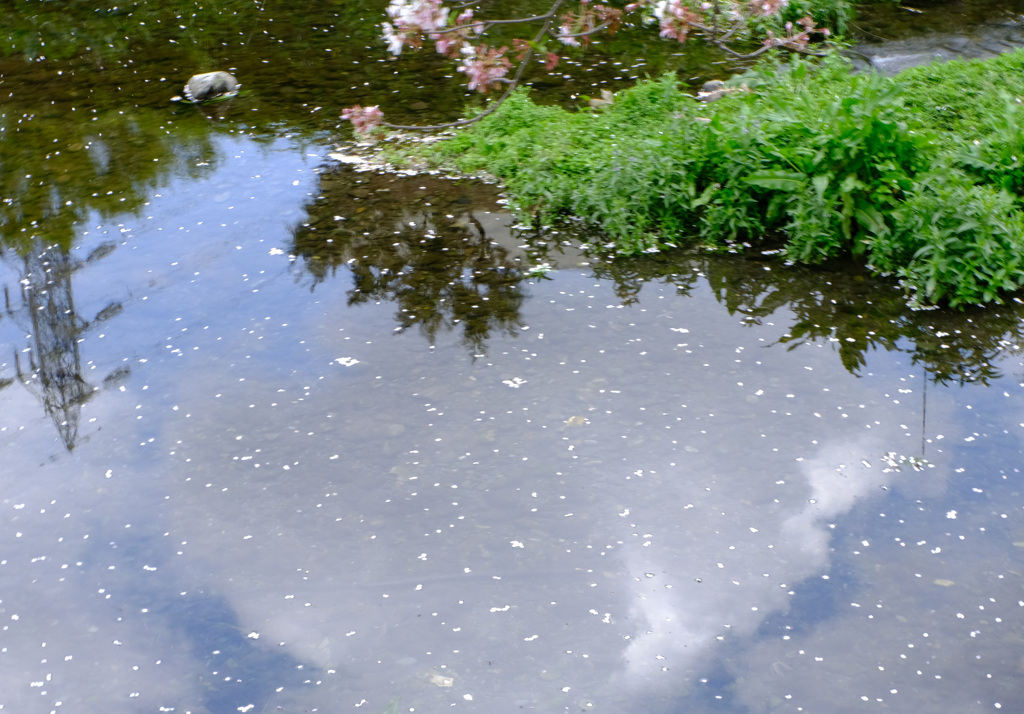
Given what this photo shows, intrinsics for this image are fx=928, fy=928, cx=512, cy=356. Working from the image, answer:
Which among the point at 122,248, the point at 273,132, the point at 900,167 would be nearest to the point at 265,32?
the point at 273,132

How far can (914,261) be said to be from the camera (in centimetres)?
543

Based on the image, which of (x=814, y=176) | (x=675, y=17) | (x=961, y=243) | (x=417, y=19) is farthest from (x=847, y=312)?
(x=417, y=19)

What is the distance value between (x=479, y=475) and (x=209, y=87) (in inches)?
250

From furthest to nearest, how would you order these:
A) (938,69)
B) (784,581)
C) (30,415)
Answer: (938,69) → (30,415) → (784,581)

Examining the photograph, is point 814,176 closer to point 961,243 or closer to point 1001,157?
point 961,243

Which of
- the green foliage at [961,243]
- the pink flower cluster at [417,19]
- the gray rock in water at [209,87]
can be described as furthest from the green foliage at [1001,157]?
the gray rock in water at [209,87]

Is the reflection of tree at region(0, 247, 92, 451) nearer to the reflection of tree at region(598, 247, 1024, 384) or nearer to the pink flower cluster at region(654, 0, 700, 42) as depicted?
the reflection of tree at region(598, 247, 1024, 384)

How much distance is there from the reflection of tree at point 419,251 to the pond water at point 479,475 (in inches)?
1.2

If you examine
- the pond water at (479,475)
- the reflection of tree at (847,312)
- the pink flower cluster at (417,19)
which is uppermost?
the pink flower cluster at (417,19)

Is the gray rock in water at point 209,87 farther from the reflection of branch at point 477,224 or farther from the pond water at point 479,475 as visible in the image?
the reflection of branch at point 477,224

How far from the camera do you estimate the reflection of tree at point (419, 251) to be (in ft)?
18.1

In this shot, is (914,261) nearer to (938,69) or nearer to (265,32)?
(938,69)

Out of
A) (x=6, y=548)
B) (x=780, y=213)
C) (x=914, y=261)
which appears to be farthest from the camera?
(x=780, y=213)

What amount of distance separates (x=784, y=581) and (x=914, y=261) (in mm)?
2608
